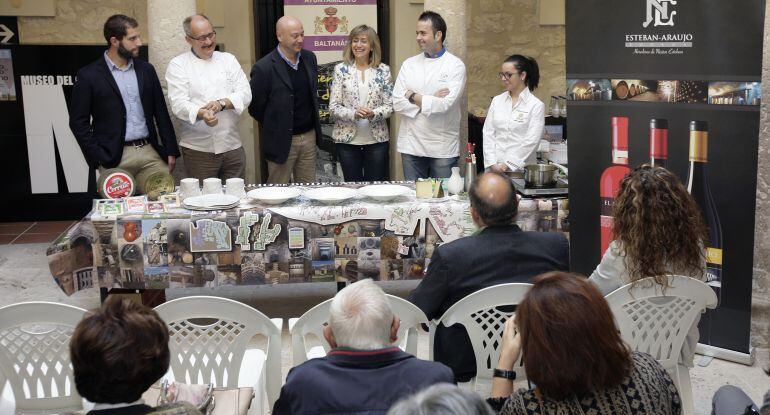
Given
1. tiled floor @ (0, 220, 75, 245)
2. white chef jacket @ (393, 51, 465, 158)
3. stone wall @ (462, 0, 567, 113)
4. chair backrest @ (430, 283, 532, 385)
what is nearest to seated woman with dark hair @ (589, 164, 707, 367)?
chair backrest @ (430, 283, 532, 385)

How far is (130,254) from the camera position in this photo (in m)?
5.19

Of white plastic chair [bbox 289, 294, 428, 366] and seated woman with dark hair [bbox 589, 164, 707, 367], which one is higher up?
seated woman with dark hair [bbox 589, 164, 707, 367]

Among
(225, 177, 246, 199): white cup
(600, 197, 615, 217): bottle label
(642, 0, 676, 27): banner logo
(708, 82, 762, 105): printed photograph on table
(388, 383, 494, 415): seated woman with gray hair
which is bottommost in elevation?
(388, 383, 494, 415): seated woman with gray hair

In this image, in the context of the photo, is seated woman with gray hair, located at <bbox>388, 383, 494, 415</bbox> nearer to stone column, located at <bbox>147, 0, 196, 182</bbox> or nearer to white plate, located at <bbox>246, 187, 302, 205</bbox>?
white plate, located at <bbox>246, 187, 302, 205</bbox>

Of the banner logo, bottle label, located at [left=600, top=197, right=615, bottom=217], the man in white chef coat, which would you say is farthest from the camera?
the man in white chef coat

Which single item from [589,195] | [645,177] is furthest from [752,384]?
[645,177]

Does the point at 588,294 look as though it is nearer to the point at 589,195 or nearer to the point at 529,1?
the point at 589,195

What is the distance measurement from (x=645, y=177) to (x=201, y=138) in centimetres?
362

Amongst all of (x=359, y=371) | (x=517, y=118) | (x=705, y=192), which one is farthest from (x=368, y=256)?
(x=359, y=371)

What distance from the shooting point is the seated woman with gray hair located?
1911mm

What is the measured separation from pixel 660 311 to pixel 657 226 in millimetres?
330

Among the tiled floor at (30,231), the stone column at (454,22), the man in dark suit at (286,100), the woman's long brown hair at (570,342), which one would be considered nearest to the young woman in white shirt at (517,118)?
the stone column at (454,22)

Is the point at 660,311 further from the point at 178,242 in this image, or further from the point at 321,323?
the point at 178,242

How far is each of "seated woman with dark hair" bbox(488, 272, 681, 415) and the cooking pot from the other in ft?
9.79
